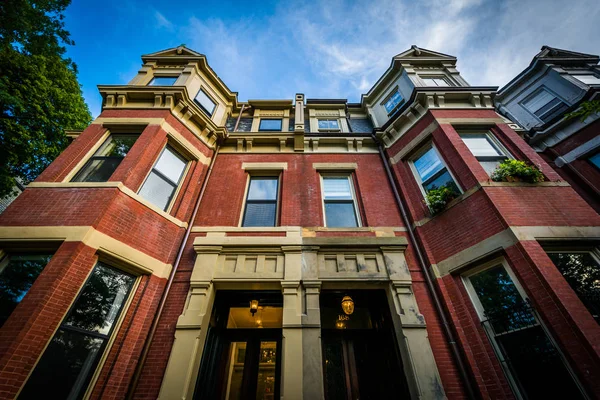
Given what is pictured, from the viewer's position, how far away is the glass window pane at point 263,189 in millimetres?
7342

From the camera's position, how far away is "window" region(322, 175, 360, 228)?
22.2ft

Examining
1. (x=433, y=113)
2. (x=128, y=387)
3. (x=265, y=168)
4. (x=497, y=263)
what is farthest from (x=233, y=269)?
(x=433, y=113)

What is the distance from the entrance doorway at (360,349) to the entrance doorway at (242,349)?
4.05 ft

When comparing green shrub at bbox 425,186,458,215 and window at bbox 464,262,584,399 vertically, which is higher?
green shrub at bbox 425,186,458,215

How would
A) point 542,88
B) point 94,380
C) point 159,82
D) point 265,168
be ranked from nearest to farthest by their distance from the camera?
point 94,380
point 265,168
point 159,82
point 542,88

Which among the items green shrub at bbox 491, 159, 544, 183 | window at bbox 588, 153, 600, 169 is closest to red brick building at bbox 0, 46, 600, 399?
green shrub at bbox 491, 159, 544, 183

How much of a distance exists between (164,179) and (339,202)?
Answer: 200 inches

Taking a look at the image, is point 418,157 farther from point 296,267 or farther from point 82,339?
point 82,339

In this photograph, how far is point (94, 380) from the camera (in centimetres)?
388

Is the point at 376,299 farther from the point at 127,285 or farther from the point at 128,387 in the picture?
the point at 127,285

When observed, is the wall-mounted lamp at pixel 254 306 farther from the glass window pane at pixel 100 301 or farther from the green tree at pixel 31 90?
the green tree at pixel 31 90

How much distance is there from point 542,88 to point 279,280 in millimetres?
14999

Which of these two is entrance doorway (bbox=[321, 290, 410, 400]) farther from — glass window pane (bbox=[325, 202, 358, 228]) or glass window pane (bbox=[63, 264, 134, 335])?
glass window pane (bbox=[63, 264, 134, 335])

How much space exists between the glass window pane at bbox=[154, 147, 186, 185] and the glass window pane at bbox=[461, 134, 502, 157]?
8357 millimetres
